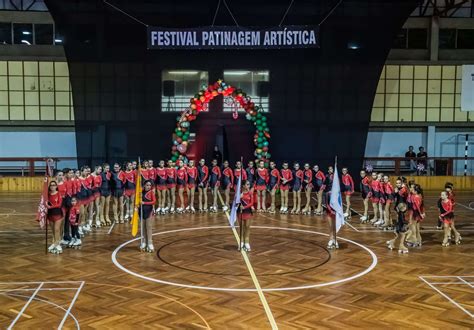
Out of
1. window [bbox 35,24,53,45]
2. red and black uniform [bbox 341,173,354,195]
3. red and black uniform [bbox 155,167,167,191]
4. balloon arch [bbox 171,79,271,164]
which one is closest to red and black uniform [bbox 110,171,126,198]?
red and black uniform [bbox 155,167,167,191]

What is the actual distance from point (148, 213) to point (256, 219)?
4791mm

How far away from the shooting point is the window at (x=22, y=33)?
26.7 meters

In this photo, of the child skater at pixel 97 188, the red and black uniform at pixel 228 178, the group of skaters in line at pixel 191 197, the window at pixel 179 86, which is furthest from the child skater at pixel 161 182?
the window at pixel 179 86

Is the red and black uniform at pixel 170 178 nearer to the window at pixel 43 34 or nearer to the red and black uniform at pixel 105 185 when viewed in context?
the red and black uniform at pixel 105 185

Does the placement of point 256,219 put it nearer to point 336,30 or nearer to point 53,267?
point 53,267

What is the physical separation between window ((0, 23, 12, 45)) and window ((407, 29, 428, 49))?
19.2m

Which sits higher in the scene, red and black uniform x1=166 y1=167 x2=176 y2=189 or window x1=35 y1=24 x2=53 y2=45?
window x1=35 y1=24 x2=53 y2=45

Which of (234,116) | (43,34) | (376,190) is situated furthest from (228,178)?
(43,34)

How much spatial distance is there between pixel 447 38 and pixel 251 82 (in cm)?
1263

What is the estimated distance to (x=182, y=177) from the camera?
16.6m

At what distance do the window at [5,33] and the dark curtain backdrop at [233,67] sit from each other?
8.74 m

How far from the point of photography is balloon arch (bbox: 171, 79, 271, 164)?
19766 mm

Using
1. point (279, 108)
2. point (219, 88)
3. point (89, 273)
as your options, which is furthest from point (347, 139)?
point (89, 273)

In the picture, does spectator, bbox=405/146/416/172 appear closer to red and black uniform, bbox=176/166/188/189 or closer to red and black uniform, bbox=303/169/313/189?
red and black uniform, bbox=303/169/313/189
